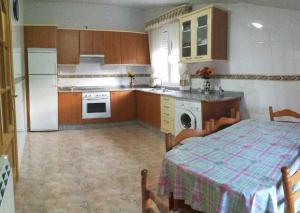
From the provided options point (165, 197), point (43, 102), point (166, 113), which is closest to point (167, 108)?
A: point (166, 113)

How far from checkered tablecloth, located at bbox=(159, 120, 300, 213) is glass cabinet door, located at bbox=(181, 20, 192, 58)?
289 cm

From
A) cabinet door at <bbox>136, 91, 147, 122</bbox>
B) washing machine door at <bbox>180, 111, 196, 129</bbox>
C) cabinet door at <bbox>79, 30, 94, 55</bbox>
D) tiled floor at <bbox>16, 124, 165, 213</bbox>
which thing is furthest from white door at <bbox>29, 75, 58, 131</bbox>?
Answer: washing machine door at <bbox>180, 111, 196, 129</bbox>

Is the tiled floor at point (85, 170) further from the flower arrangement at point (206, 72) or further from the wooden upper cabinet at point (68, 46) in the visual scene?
the wooden upper cabinet at point (68, 46)

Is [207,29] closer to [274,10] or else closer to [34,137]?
[274,10]

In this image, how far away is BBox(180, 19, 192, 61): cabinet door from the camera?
180 inches

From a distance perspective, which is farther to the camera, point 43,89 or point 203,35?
point 43,89

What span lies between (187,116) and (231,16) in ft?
5.26

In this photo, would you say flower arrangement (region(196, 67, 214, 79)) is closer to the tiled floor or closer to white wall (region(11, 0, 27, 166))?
the tiled floor

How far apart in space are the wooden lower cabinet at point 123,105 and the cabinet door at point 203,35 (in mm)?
2208

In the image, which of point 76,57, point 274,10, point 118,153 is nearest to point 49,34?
point 76,57

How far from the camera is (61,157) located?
157 inches

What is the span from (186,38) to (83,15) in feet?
8.93

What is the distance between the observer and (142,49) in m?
6.45

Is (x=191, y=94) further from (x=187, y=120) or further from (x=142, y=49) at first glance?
(x=142, y=49)
